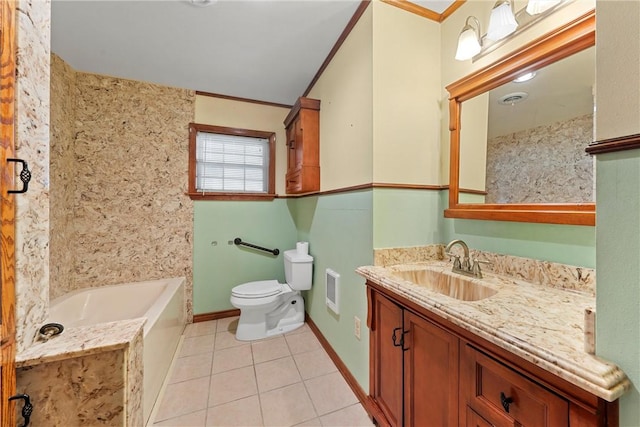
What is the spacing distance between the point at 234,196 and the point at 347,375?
2128 mm

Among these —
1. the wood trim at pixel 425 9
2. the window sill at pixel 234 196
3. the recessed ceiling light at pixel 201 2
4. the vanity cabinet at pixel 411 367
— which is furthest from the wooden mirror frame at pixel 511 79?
the window sill at pixel 234 196

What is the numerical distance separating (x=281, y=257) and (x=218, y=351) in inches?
46.9

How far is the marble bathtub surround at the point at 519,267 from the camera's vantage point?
0.98 meters

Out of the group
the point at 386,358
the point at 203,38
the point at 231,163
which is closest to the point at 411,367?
the point at 386,358

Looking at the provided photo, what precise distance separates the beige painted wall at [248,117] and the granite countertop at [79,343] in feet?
7.33

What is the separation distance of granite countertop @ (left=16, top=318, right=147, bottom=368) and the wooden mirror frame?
176 cm

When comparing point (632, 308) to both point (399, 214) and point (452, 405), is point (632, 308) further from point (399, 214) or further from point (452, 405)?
point (399, 214)

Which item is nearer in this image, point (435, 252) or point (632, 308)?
point (632, 308)

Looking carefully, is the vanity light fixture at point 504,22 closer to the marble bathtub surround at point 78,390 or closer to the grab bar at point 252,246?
the marble bathtub surround at point 78,390

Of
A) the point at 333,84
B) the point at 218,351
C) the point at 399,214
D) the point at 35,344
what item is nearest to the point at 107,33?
the point at 333,84

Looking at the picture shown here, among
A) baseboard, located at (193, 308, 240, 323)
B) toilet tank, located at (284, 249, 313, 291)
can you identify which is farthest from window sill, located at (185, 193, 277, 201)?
baseboard, located at (193, 308, 240, 323)

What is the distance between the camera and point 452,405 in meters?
0.88

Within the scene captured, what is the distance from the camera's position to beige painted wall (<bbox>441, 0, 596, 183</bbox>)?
105 centimetres

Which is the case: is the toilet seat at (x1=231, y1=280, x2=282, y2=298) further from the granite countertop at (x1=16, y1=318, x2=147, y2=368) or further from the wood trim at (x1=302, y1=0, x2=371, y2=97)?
the wood trim at (x1=302, y1=0, x2=371, y2=97)
